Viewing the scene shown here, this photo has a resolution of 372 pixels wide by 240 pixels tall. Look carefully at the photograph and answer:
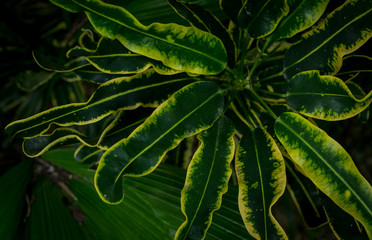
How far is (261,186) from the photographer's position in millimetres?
525

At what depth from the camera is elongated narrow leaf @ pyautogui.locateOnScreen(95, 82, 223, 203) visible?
1.57 ft

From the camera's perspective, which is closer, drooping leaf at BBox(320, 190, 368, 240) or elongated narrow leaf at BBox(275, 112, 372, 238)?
elongated narrow leaf at BBox(275, 112, 372, 238)

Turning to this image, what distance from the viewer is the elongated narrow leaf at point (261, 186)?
0.51 metres

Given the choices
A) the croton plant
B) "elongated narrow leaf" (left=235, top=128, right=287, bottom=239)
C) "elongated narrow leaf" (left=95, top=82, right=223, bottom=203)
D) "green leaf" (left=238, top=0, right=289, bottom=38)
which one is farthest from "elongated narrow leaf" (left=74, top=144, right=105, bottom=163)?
"green leaf" (left=238, top=0, right=289, bottom=38)

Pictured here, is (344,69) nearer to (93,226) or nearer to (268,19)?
(268,19)

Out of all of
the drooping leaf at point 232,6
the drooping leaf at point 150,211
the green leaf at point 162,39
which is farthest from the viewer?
the drooping leaf at point 150,211

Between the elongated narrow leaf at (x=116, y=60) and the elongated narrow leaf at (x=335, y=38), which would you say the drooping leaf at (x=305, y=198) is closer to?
the elongated narrow leaf at (x=335, y=38)

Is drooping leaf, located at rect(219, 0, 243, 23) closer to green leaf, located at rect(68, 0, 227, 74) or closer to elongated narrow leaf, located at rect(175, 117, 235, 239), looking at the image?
green leaf, located at rect(68, 0, 227, 74)

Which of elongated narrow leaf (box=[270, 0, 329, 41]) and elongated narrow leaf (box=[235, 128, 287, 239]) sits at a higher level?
elongated narrow leaf (box=[270, 0, 329, 41])

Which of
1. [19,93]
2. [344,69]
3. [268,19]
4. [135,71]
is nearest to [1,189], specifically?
[19,93]

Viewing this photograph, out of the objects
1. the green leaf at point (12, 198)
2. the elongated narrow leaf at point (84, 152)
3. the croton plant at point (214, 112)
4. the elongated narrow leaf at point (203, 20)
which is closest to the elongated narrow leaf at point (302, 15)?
the croton plant at point (214, 112)

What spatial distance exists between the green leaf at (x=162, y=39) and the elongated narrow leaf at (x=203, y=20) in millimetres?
75

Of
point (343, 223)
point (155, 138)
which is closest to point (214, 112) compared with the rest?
point (155, 138)

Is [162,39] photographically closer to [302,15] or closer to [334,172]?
[302,15]
